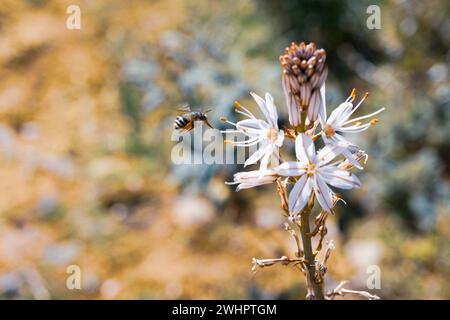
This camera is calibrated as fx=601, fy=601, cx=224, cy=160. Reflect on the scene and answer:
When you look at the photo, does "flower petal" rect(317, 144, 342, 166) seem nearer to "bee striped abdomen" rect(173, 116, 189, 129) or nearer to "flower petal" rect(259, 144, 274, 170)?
"flower petal" rect(259, 144, 274, 170)

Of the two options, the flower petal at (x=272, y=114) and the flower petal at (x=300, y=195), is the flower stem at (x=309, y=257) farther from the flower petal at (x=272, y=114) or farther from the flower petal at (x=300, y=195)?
the flower petal at (x=272, y=114)

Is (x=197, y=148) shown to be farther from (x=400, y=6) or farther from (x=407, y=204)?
(x=400, y=6)

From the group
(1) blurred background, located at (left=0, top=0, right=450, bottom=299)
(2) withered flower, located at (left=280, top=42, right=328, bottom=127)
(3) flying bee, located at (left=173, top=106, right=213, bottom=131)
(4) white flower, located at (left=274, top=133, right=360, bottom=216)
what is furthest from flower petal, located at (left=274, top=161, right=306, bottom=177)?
(1) blurred background, located at (left=0, top=0, right=450, bottom=299)

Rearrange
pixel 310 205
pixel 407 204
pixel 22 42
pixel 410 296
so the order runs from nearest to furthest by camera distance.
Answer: pixel 310 205 → pixel 410 296 → pixel 407 204 → pixel 22 42

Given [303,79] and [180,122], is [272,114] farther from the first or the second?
[180,122]

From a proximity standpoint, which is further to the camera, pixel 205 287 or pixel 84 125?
pixel 84 125

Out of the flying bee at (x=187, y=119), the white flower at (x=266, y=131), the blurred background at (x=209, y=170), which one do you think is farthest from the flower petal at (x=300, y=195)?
the blurred background at (x=209, y=170)
